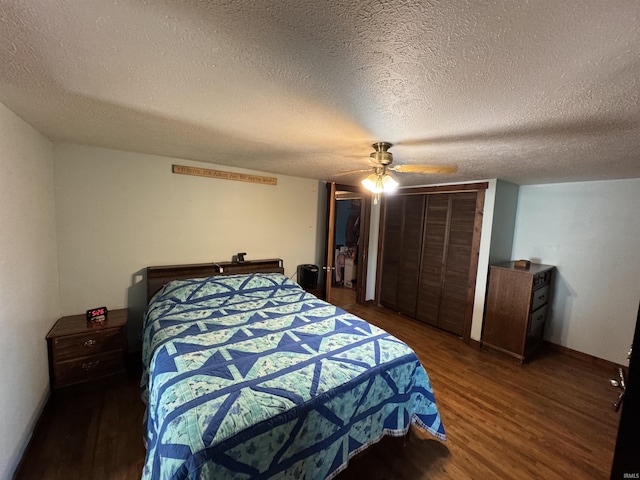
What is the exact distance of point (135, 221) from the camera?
271cm

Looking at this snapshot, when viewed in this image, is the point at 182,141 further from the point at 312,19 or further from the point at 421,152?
the point at 421,152

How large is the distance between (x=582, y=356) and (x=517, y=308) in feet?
3.39

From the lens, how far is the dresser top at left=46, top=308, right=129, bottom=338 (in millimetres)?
2189

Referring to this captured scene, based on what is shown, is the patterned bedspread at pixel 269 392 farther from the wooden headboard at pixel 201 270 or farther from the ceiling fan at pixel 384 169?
the ceiling fan at pixel 384 169

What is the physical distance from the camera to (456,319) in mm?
3646

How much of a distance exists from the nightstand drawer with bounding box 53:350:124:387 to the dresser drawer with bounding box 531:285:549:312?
4176 millimetres

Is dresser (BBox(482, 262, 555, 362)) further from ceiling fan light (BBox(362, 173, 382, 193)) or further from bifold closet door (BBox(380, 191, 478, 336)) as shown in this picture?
ceiling fan light (BBox(362, 173, 382, 193))

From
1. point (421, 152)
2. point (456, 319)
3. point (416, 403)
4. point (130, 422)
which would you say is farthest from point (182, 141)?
point (456, 319)

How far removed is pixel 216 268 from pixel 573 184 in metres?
4.31

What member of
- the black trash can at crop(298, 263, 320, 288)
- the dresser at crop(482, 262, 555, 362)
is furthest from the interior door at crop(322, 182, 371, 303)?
the dresser at crop(482, 262, 555, 362)

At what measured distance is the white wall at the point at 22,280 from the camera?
1.47m

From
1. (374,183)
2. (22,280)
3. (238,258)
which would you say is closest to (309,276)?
(238,258)

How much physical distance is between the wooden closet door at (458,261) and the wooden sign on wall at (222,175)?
2448 mm

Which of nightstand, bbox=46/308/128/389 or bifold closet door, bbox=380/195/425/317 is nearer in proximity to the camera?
nightstand, bbox=46/308/128/389
